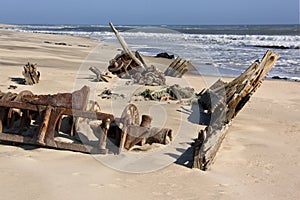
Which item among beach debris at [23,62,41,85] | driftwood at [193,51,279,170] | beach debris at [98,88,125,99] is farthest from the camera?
beach debris at [23,62,41,85]

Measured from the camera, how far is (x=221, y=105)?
6316mm

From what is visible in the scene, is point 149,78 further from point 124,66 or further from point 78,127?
point 78,127

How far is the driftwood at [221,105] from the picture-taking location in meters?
4.36

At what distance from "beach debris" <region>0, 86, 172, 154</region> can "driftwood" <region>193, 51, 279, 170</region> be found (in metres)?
0.76

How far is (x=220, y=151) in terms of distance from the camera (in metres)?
5.30

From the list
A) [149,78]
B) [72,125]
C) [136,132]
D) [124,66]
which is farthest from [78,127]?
[124,66]

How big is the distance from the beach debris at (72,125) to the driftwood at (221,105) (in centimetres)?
76

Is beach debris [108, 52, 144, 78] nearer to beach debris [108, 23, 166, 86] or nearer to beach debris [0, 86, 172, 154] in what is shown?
beach debris [108, 23, 166, 86]

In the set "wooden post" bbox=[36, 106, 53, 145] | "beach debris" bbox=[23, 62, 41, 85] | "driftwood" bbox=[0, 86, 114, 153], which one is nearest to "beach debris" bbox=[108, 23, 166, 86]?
"beach debris" bbox=[23, 62, 41, 85]

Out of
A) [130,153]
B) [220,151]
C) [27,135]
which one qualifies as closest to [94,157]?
[130,153]

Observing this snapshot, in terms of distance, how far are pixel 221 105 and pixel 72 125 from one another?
2.50m

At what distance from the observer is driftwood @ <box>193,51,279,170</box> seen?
14.3ft

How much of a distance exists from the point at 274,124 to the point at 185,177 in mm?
3622

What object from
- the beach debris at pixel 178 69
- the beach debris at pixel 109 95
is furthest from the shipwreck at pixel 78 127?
the beach debris at pixel 178 69
